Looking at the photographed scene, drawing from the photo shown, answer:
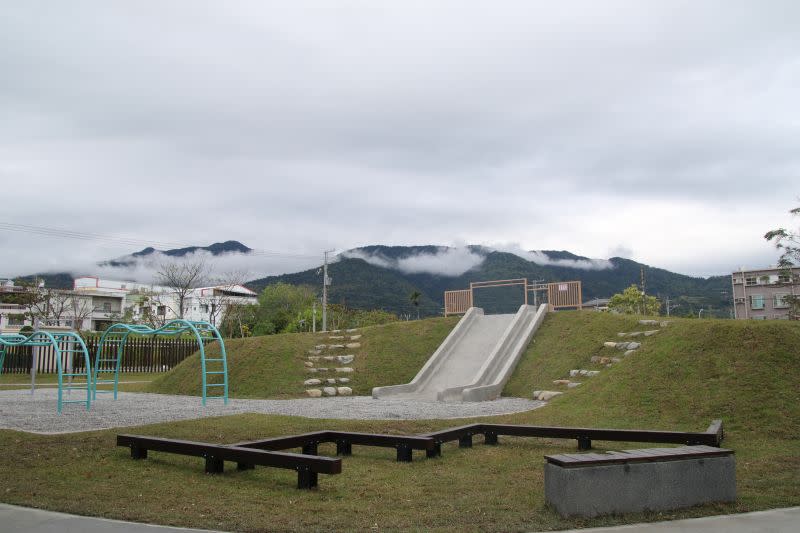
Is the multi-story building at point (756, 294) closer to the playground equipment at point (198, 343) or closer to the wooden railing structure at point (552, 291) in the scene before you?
the wooden railing structure at point (552, 291)

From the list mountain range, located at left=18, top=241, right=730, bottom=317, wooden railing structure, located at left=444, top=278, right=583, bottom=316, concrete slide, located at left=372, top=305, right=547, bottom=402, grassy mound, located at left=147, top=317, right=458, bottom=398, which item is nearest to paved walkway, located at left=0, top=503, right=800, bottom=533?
concrete slide, located at left=372, top=305, right=547, bottom=402

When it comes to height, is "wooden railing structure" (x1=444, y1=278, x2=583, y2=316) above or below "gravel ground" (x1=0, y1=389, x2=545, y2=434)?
above

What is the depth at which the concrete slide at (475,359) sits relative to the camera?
1719 centimetres

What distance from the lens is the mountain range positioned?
284 feet

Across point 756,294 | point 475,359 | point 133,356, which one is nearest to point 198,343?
point 475,359

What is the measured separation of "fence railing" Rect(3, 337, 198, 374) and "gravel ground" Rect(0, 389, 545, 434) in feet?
46.6

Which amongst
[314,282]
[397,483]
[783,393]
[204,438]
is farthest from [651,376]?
[314,282]

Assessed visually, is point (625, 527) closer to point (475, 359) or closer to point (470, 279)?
point (475, 359)

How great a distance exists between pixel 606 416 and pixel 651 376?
1845 millimetres

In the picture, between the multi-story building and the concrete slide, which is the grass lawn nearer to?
the concrete slide

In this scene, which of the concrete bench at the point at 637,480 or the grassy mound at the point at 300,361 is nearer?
the concrete bench at the point at 637,480

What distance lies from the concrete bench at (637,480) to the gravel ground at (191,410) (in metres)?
7.04

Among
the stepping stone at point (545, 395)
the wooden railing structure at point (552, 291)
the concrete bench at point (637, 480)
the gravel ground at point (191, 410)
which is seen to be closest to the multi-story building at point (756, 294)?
the wooden railing structure at point (552, 291)

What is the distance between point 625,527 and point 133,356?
30870mm
